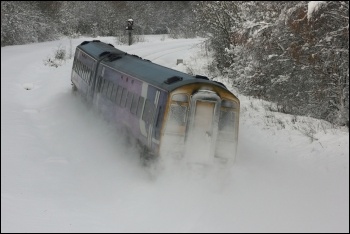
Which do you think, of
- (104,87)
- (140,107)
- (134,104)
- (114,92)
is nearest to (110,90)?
(114,92)

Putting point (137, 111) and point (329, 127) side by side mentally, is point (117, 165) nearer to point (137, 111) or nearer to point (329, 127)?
point (137, 111)

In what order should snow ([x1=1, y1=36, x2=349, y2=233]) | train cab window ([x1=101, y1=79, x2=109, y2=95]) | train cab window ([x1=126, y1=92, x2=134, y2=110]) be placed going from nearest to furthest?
1. snow ([x1=1, y1=36, x2=349, y2=233])
2. train cab window ([x1=126, y1=92, x2=134, y2=110])
3. train cab window ([x1=101, y1=79, x2=109, y2=95])

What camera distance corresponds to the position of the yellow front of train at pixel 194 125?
32.1 ft

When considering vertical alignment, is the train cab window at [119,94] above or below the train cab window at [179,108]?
above

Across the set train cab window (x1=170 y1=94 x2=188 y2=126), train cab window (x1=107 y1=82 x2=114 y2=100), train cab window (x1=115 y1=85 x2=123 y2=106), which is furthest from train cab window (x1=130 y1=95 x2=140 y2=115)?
train cab window (x1=107 y1=82 x2=114 y2=100)

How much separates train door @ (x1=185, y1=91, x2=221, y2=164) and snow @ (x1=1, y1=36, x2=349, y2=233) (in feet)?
1.39

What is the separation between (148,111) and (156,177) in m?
1.63

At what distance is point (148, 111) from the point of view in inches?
410

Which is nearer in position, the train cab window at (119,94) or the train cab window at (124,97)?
the train cab window at (124,97)

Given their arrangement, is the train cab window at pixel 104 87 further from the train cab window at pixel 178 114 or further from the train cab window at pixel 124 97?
the train cab window at pixel 178 114

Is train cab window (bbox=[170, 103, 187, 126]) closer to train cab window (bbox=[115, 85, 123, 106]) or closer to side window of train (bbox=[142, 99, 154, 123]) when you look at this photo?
side window of train (bbox=[142, 99, 154, 123])

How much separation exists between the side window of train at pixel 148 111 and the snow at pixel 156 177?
1265mm

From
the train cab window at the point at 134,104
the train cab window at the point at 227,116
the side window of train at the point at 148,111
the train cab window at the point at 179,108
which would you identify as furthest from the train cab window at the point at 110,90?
the train cab window at the point at 227,116

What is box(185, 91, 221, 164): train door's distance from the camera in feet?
32.4
